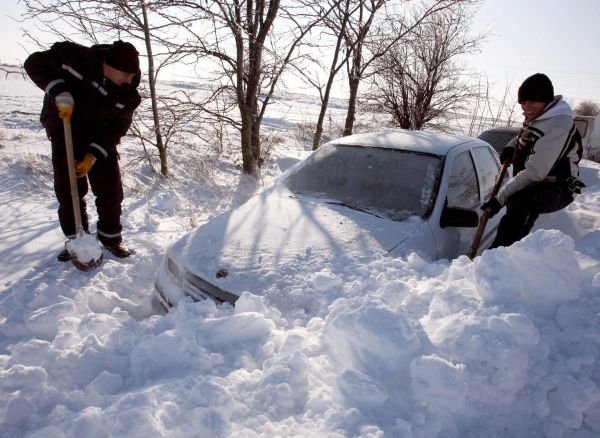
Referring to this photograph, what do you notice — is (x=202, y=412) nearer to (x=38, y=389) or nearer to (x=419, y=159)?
(x=38, y=389)

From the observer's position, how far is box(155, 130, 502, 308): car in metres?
2.21

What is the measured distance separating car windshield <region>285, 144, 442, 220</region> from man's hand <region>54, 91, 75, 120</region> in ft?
5.93

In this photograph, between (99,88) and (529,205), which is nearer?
(99,88)

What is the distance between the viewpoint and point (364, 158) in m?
3.24

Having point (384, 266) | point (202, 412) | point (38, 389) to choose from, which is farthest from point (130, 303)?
point (384, 266)

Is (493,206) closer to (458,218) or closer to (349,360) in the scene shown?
(458,218)

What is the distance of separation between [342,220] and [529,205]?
65.4 inches

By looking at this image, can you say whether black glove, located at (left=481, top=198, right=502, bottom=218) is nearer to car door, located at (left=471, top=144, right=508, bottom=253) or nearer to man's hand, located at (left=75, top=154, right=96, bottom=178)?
car door, located at (left=471, top=144, right=508, bottom=253)

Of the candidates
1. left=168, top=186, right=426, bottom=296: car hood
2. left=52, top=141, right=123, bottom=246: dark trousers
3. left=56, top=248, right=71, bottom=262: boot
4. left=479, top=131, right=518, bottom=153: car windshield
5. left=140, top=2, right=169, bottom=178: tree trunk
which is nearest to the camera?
left=168, top=186, right=426, bottom=296: car hood

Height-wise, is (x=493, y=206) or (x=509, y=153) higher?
(x=509, y=153)

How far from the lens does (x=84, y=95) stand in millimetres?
2918

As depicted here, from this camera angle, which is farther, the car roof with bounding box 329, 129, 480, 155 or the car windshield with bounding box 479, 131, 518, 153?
the car windshield with bounding box 479, 131, 518, 153

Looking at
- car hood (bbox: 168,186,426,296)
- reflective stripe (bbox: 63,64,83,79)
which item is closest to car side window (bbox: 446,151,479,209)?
car hood (bbox: 168,186,426,296)

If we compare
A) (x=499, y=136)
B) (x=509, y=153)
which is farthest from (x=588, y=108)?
(x=509, y=153)
